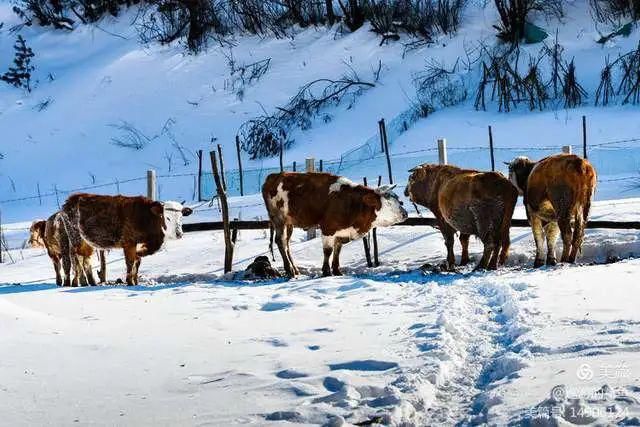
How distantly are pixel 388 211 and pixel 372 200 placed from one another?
12.6 inches

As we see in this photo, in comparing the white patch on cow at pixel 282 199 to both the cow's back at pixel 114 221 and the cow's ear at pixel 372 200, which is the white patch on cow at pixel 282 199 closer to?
the cow's ear at pixel 372 200

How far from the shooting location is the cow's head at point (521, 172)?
11.6m

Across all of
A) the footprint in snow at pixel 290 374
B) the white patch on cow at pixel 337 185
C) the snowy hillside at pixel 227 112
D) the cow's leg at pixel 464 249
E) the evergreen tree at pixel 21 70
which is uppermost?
the evergreen tree at pixel 21 70

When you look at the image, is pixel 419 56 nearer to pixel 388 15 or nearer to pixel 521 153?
pixel 388 15

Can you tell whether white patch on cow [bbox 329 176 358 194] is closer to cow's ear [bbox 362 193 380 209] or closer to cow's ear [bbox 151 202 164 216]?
cow's ear [bbox 362 193 380 209]

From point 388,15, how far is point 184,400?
2755 centimetres

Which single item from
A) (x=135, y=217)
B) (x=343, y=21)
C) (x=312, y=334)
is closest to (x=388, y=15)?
(x=343, y=21)

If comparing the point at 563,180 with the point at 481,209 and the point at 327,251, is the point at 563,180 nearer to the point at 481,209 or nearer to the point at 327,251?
the point at 481,209

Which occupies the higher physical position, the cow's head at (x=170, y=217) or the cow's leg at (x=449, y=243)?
the cow's head at (x=170, y=217)

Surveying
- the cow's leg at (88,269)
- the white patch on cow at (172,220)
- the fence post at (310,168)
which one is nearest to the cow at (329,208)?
the white patch on cow at (172,220)

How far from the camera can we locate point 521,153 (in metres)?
21.1

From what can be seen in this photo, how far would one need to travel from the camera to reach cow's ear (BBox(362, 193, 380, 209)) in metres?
11.8

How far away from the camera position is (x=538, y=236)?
1149 centimetres

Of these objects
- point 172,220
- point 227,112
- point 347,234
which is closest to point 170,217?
point 172,220
